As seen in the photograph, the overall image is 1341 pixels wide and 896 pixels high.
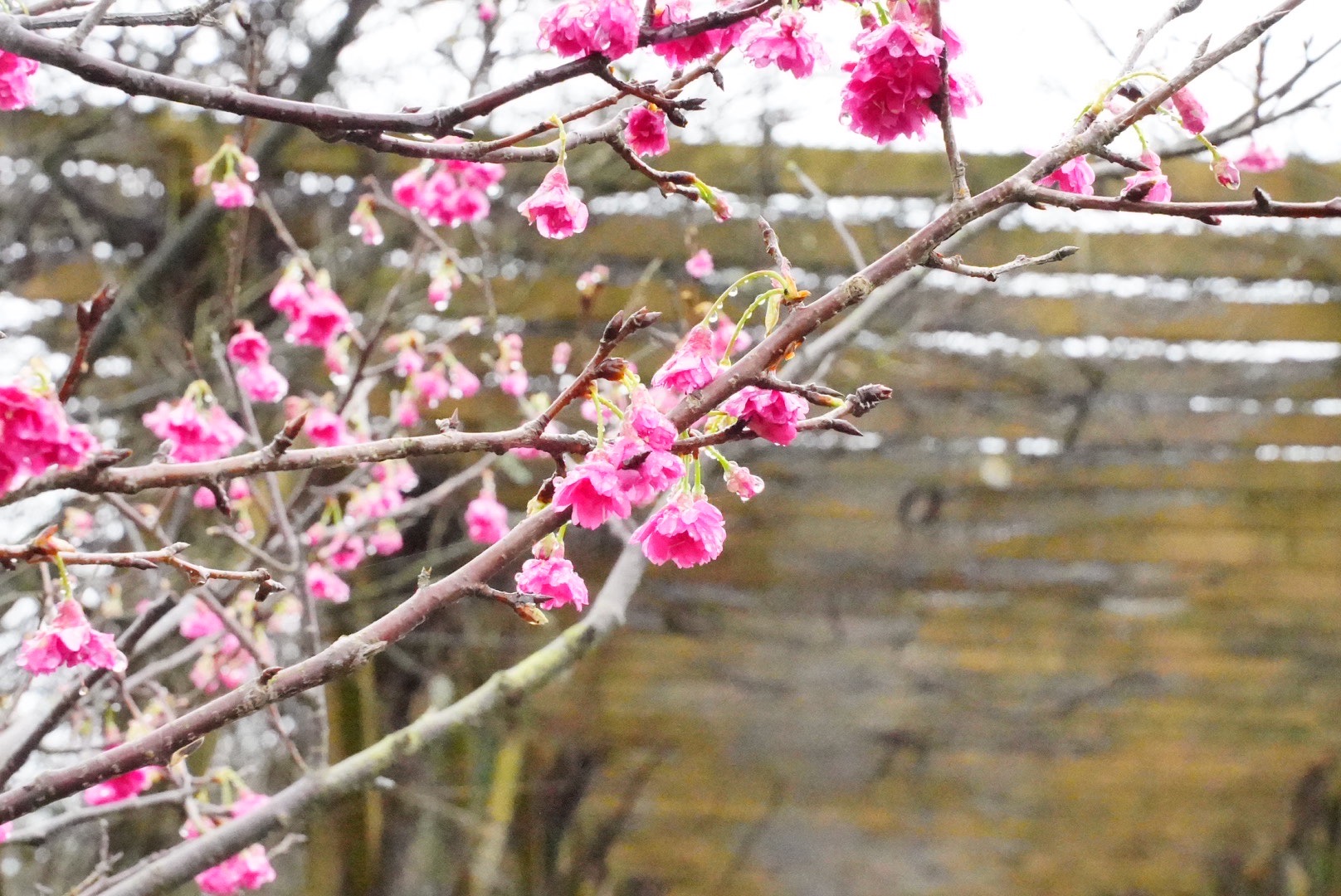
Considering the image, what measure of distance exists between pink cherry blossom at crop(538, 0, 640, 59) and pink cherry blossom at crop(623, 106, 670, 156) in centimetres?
14

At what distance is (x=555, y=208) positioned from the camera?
2.24ft

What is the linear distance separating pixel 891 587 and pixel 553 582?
159 cm

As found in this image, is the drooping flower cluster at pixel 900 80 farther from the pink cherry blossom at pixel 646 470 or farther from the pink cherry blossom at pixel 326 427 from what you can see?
the pink cherry blossom at pixel 326 427

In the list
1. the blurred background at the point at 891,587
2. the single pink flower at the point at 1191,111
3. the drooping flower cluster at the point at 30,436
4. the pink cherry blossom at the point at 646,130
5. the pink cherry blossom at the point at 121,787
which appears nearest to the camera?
the drooping flower cluster at the point at 30,436

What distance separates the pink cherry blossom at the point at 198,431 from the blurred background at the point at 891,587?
0.80 m

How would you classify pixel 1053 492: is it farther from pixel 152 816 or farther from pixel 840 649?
pixel 152 816

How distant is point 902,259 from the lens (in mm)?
533

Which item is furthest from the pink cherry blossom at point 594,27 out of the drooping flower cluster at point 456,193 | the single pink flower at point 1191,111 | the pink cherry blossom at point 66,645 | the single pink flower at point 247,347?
the single pink flower at point 247,347

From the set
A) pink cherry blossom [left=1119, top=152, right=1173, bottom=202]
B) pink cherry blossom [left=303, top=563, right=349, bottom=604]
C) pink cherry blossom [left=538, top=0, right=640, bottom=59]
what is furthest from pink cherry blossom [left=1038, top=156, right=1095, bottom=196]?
pink cherry blossom [left=303, top=563, right=349, bottom=604]

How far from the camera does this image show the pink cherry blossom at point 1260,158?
1.34m

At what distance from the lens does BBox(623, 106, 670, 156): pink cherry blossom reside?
730 millimetres

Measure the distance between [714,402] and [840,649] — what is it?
168 cm

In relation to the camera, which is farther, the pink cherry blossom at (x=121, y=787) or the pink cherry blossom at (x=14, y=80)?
the pink cherry blossom at (x=121, y=787)

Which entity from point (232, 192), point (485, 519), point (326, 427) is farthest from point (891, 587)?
point (232, 192)
